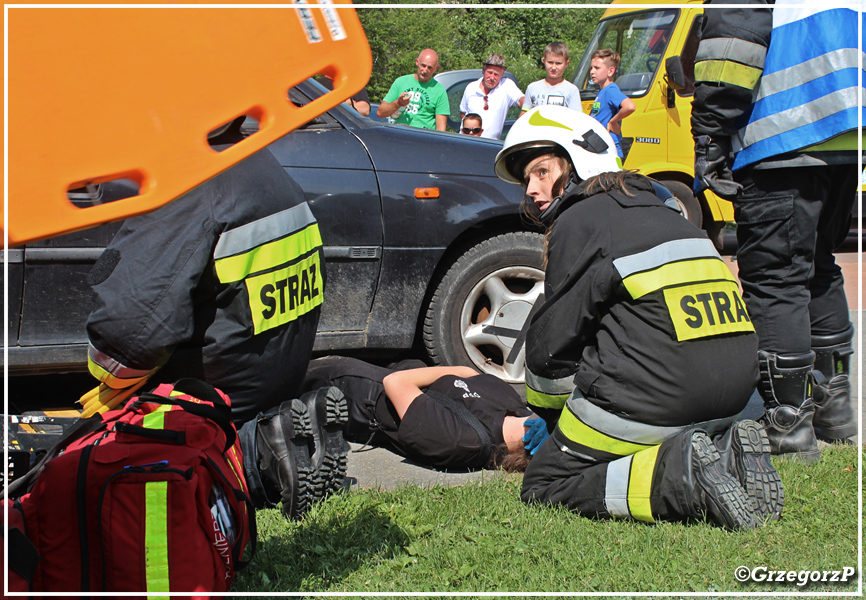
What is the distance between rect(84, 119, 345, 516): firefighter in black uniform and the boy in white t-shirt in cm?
518

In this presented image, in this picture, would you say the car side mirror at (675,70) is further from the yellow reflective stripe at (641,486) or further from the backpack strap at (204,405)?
the backpack strap at (204,405)

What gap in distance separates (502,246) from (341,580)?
7.18ft

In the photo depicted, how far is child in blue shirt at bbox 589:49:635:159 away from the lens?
289 inches

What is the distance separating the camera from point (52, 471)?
6.37 feet

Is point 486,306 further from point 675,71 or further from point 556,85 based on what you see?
point 556,85

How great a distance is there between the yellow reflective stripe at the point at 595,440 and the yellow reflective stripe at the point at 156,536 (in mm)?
1464

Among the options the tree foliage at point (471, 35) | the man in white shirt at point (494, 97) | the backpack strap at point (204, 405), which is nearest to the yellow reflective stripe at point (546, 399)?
the backpack strap at point (204, 405)

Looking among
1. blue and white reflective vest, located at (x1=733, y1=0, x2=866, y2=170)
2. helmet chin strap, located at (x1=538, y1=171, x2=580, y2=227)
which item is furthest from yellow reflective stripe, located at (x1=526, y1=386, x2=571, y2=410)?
blue and white reflective vest, located at (x1=733, y1=0, x2=866, y2=170)

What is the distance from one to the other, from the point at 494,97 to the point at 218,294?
6.10 metres

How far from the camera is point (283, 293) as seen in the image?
2730mm

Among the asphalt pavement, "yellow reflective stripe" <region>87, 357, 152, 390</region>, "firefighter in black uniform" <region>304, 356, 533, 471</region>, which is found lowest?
the asphalt pavement

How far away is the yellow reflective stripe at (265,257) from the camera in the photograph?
254cm

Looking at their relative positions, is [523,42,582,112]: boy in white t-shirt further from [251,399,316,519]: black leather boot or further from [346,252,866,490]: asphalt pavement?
[251,399,316,519]: black leather boot

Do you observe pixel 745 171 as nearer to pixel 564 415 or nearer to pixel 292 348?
pixel 564 415
